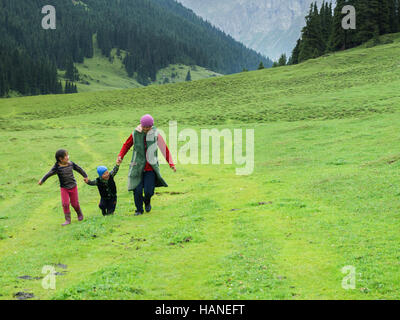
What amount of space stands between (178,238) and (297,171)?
11735mm

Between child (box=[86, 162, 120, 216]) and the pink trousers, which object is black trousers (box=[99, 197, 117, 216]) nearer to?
child (box=[86, 162, 120, 216])

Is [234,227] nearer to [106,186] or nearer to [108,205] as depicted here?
[106,186]

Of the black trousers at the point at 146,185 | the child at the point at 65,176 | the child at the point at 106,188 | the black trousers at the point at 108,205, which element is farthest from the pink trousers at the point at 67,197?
the black trousers at the point at 146,185

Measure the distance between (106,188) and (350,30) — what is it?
9870cm

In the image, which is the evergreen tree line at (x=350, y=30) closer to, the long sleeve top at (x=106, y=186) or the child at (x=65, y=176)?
the long sleeve top at (x=106, y=186)

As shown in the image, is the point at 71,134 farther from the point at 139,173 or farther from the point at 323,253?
the point at 323,253

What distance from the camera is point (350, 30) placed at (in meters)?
98.8

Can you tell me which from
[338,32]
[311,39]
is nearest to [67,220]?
[338,32]

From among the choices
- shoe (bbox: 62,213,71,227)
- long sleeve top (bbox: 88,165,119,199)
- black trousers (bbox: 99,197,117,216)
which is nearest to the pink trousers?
shoe (bbox: 62,213,71,227)

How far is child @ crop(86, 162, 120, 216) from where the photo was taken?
48.8ft

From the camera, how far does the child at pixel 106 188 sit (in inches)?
586

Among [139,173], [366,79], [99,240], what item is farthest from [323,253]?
[366,79]

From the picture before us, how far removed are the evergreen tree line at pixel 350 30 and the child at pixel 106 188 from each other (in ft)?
312

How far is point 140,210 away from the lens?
50.1 ft
